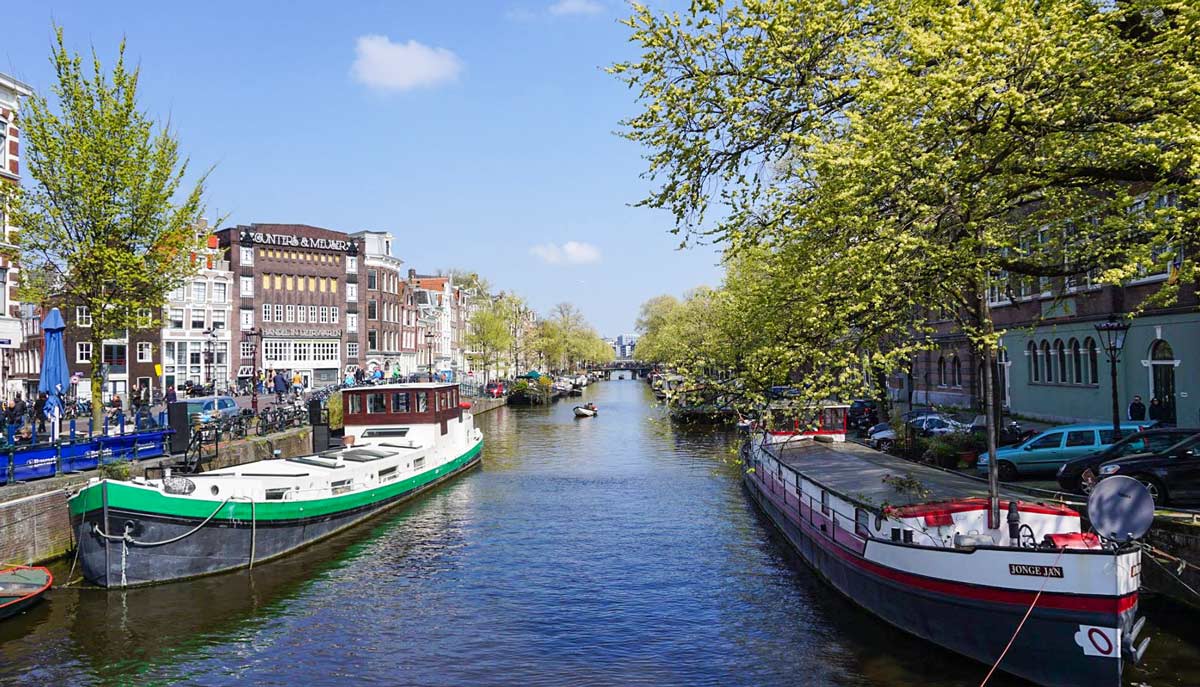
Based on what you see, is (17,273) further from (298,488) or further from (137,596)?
(137,596)

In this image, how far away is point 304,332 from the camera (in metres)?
82.5

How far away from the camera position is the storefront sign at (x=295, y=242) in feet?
259

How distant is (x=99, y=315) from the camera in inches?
1098

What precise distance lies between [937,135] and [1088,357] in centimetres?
2872

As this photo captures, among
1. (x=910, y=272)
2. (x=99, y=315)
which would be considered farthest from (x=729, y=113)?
(x=99, y=315)

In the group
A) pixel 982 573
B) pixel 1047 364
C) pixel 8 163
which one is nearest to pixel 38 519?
pixel 8 163

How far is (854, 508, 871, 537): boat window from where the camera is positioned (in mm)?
17156

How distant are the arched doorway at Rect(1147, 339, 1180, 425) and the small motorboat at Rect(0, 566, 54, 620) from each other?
36.2 m

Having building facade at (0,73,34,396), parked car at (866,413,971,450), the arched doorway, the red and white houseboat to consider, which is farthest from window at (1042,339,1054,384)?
building facade at (0,73,34,396)

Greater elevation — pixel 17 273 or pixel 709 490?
pixel 17 273

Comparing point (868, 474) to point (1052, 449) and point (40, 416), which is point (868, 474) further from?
point (40, 416)

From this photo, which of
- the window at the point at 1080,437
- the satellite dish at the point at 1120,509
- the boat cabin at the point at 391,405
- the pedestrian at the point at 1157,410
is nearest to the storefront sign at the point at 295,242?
the boat cabin at the point at 391,405

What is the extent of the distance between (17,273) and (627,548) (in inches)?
1011

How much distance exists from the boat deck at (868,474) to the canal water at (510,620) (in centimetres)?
242
